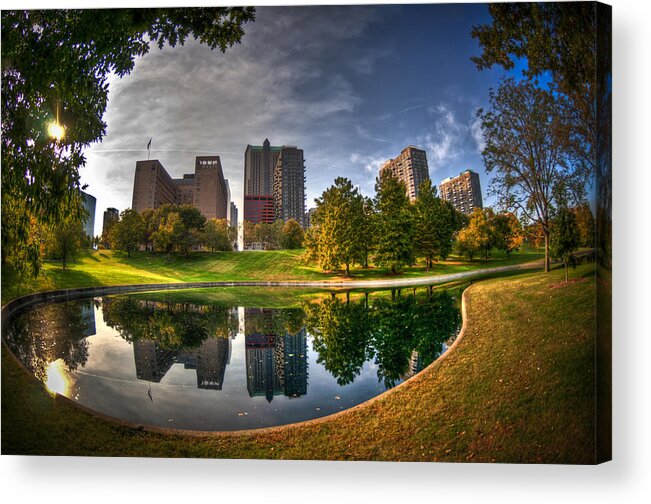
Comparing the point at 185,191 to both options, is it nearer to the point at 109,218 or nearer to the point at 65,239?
the point at 109,218

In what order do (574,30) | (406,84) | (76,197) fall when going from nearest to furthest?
(574,30)
(406,84)
(76,197)

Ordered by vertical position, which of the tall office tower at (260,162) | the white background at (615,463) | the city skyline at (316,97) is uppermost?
the city skyline at (316,97)

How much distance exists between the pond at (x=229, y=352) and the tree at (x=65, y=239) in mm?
643

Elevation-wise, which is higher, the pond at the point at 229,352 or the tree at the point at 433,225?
the tree at the point at 433,225

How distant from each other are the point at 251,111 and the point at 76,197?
260 cm

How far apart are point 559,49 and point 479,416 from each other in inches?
167

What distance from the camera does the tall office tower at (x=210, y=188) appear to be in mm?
4070

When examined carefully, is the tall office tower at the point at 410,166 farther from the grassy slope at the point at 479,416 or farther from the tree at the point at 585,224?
the grassy slope at the point at 479,416

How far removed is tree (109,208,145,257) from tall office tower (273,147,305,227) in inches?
73.7

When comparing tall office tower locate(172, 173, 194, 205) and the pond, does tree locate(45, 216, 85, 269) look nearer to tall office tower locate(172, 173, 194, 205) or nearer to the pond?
the pond

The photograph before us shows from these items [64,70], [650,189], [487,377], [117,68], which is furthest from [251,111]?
[650,189]

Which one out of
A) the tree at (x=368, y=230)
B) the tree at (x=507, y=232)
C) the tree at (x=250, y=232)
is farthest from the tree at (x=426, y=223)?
the tree at (x=250, y=232)

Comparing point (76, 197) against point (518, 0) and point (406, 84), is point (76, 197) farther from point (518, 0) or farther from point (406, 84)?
point (518, 0)

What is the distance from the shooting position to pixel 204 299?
4.15 metres
